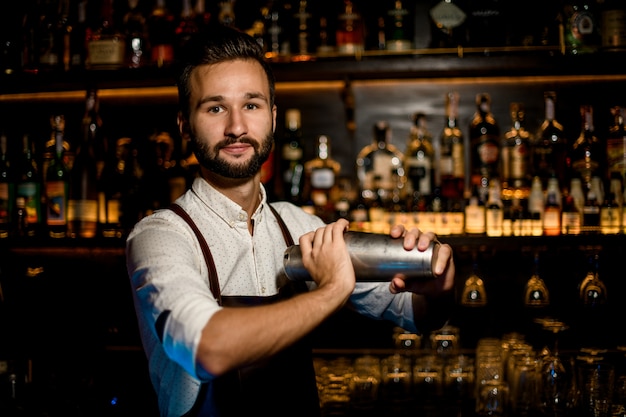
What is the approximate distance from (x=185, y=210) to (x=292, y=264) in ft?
1.35

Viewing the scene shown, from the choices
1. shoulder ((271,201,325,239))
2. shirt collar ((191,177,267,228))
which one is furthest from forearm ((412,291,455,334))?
shirt collar ((191,177,267,228))

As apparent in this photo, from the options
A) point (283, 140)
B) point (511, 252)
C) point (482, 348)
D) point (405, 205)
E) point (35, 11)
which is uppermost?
point (35, 11)

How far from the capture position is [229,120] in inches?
60.5

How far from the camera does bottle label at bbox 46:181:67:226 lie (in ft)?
7.82

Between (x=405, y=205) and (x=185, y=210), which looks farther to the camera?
(x=405, y=205)

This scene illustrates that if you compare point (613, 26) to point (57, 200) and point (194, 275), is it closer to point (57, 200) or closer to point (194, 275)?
point (194, 275)

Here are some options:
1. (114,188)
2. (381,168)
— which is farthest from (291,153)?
(114,188)

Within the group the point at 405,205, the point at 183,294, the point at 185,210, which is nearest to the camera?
the point at 183,294

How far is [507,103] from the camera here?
100 inches

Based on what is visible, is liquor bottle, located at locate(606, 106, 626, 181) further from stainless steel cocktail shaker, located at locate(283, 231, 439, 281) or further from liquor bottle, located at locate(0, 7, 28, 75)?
liquor bottle, located at locate(0, 7, 28, 75)

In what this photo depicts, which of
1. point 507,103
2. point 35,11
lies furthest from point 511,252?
point 35,11

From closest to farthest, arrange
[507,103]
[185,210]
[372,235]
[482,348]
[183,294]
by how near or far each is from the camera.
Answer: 1. [183,294]
2. [372,235]
3. [185,210]
4. [482,348]
5. [507,103]

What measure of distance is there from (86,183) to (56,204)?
16 cm

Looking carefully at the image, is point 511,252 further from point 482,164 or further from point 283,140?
point 283,140
